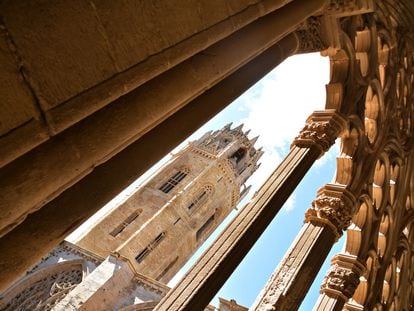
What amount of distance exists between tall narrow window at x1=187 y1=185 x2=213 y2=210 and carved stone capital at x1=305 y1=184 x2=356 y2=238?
96.2 feet

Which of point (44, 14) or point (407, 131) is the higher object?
point (407, 131)

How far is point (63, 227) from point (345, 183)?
464 centimetres

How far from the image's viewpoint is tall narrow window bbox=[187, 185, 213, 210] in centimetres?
3491

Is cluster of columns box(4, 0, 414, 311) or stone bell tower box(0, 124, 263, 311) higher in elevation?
stone bell tower box(0, 124, 263, 311)

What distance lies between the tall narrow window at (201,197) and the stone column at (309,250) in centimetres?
2946

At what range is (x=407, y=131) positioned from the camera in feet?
26.9

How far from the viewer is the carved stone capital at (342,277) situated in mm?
5441

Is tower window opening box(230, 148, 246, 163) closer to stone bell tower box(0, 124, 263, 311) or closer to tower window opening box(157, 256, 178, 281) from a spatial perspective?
stone bell tower box(0, 124, 263, 311)

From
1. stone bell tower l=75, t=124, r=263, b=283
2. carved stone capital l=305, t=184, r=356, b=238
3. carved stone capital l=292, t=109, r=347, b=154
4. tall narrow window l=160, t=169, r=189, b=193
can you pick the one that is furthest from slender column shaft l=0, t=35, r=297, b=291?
tall narrow window l=160, t=169, r=189, b=193

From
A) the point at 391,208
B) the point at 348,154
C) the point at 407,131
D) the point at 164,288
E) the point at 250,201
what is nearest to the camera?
the point at 250,201

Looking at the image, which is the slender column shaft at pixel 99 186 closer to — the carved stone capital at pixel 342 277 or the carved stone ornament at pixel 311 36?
the carved stone ornament at pixel 311 36

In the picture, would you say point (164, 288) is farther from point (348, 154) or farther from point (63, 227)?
point (63, 227)

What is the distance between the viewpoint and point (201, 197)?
35.7 meters

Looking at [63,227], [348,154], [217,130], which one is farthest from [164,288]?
[217,130]
